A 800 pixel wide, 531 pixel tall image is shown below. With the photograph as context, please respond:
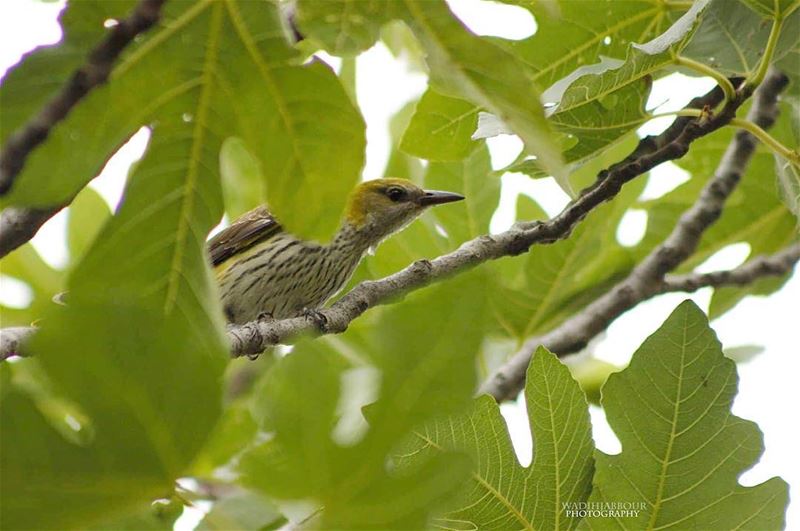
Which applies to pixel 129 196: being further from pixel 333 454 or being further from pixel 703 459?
pixel 703 459

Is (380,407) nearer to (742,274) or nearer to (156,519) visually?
(156,519)

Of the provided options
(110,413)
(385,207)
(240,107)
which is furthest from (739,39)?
(385,207)

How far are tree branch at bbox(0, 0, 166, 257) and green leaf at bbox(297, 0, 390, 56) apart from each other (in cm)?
43

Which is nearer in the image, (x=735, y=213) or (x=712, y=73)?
(x=712, y=73)

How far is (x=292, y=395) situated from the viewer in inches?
66.5

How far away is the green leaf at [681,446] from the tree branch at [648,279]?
1.78m

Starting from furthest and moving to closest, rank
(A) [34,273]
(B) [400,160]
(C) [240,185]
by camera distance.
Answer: (C) [240,185], (B) [400,160], (A) [34,273]

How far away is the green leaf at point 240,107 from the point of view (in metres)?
2.37

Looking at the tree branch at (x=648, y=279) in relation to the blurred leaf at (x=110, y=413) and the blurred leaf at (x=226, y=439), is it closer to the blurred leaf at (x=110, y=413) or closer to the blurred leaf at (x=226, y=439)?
the blurred leaf at (x=226, y=439)

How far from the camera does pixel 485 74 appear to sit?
2260 millimetres

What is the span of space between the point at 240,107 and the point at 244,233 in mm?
3795

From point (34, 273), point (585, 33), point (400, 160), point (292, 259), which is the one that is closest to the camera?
point (585, 33)

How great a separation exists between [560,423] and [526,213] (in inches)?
98.8

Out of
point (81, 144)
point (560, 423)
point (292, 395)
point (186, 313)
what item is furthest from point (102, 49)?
point (560, 423)
